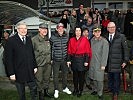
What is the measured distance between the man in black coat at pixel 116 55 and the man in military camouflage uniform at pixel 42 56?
4.90 feet

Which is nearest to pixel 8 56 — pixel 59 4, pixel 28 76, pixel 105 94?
pixel 28 76

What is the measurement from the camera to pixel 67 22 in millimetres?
12109

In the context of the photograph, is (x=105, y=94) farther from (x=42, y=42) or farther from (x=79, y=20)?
(x=79, y=20)

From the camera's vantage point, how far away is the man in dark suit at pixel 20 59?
23.1ft

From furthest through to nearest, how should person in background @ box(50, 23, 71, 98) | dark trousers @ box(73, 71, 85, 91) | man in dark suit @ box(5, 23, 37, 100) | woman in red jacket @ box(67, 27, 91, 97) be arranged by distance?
dark trousers @ box(73, 71, 85, 91)
person in background @ box(50, 23, 71, 98)
woman in red jacket @ box(67, 27, 91, 97)
man in dark suit @ box(5, 23, 37, 100)

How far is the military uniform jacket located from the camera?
8.16 metres

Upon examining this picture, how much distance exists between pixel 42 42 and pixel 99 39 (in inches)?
54.6

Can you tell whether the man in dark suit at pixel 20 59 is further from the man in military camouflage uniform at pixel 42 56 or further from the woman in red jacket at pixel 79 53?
the woman in red jacket at pixel 79 53

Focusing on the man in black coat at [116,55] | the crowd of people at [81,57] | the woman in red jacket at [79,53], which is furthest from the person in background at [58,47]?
the man in black coat at [116,55]

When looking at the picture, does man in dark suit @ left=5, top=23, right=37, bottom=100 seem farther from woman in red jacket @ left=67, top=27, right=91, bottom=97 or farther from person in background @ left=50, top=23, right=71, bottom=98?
woman in red jacket @ left=67, top=27, right=91, bottom=97

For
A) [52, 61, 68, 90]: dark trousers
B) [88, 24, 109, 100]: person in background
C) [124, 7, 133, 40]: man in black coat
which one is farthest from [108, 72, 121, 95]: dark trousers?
[124, 7, 133, 40]: man in black coat

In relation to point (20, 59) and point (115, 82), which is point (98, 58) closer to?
point (115, 82)

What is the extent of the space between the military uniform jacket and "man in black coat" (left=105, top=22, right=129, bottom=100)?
60.0 inches

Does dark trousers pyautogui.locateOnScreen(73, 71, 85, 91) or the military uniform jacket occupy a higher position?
the military uniform jacket
